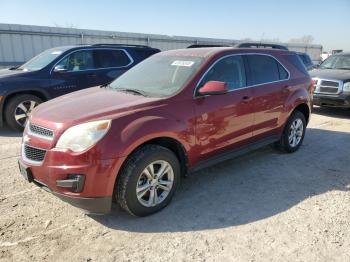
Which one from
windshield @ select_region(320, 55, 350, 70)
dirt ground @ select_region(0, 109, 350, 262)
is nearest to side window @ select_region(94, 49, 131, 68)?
dirt ground @ select_region(0, 109, 350, 262)

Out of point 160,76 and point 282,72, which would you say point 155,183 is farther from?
point 282,72

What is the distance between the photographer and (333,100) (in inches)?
356

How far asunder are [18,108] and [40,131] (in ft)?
14.0

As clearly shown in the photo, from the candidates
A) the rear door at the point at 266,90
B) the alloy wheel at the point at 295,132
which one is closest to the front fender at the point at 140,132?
the rear door at the point at 266,90

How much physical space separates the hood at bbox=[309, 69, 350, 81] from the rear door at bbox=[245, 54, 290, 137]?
14.0 ft

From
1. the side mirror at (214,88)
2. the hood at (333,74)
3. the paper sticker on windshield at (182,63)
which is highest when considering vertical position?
the paper sticker on windshield at (182,63)

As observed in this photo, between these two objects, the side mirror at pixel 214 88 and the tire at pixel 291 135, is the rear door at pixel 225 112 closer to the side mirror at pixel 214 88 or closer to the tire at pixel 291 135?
the side mirror at pixel 214 88

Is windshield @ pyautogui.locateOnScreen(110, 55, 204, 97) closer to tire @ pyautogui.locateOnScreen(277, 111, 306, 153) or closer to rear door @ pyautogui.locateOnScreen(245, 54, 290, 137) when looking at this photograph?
rear door @ pyautogui.locateOnScreen(245, 54, 290, 137)

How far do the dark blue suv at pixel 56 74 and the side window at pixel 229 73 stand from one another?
397 centimetres

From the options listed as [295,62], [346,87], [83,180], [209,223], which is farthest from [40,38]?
[209,223]

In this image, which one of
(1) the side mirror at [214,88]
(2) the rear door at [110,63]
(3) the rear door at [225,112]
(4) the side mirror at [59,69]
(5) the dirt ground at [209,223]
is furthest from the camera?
(2) the rear door at [110,63]

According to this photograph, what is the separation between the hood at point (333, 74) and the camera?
29.8 ft

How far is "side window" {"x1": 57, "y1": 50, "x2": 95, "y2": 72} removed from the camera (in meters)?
7.92

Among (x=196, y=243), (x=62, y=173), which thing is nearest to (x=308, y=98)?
(x=196, y=243)
